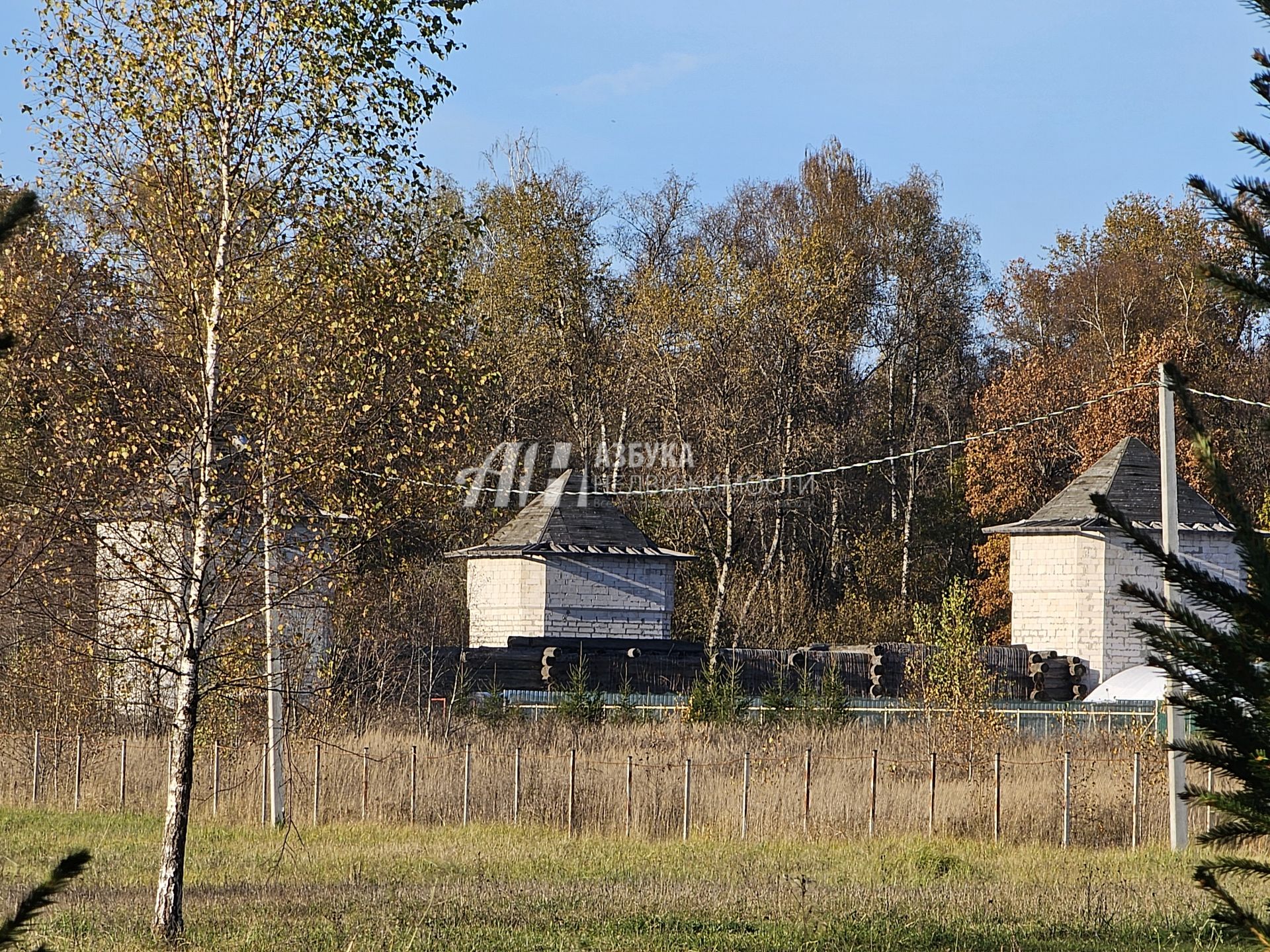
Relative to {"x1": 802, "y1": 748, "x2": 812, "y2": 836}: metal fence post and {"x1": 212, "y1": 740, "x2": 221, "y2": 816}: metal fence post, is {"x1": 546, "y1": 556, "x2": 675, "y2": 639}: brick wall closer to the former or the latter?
{"x1": 212, "y1": 740, "x2": 221, "y2": 816}: metal fence post

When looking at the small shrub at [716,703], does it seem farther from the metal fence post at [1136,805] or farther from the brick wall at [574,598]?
the metal fence post at [1136,805]

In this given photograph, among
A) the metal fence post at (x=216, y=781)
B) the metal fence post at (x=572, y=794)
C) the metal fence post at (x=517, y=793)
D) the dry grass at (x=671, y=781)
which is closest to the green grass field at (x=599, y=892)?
the metal fence post at (x=572, y=794)

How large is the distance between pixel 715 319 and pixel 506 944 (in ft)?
109

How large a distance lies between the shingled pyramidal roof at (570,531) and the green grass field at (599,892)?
16687 mm

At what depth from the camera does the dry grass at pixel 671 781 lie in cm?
2039

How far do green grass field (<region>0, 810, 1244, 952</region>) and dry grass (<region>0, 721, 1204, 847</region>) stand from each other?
1130mm

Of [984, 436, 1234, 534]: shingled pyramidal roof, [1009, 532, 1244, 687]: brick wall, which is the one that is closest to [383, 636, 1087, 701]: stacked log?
[1009, 532, 1244, 687]: brick wall

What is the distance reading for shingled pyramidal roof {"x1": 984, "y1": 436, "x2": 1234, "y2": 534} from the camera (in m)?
37.2

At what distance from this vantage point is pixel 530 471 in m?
46.0

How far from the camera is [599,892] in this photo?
48.0 feet

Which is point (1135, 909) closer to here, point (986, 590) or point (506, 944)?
point (506, 944)

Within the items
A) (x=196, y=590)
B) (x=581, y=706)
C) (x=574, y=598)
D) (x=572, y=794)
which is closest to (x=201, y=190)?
(x=196, y=590)

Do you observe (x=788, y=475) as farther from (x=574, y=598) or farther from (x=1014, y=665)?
(x=1014, y=665)


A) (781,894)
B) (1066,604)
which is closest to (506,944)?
(781,894)
